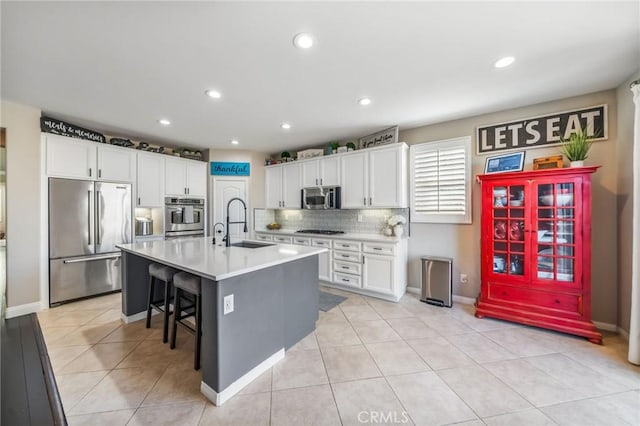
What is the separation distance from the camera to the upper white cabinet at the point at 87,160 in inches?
127

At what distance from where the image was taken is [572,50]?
6.39ft

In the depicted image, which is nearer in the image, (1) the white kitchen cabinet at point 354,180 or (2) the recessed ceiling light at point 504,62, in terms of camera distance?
(2) the recessed ceiling light at point 504,62

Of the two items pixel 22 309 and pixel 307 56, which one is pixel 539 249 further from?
pixel 22 309

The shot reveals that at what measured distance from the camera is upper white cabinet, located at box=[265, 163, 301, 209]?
15.8 feet

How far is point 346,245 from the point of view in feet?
12.7

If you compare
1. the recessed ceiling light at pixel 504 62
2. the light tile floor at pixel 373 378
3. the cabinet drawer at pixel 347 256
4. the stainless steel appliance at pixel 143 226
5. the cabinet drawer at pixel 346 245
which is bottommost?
the light tile floor at pixel 373 378

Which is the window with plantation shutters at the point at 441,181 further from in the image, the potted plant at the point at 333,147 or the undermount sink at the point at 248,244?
the undermount sink at the point at 248,244

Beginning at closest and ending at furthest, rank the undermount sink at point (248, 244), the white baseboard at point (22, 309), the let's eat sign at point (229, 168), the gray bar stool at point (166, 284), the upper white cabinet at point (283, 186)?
the gray bar stool at point (166, 284) < the white baseboard at point (22, 309) < the undermount sink at point (248, 244) < the upper white cabinet at point (283, 186) < the let's eat sign at point (229, 168)

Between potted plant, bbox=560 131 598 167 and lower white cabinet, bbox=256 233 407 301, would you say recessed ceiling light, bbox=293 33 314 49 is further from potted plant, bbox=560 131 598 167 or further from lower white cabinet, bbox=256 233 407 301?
potted plant, bbox=560 131 598 167

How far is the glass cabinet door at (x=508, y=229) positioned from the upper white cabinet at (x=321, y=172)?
230cm

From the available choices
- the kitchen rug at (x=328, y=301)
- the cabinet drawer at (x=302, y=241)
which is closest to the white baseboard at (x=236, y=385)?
the kitchen rug at (x=328, y=301)

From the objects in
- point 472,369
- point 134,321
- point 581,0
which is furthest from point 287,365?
point 581,0

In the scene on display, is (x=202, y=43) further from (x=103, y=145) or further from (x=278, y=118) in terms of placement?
(x=103, y=145)

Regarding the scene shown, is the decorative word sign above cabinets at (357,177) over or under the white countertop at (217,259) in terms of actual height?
over
